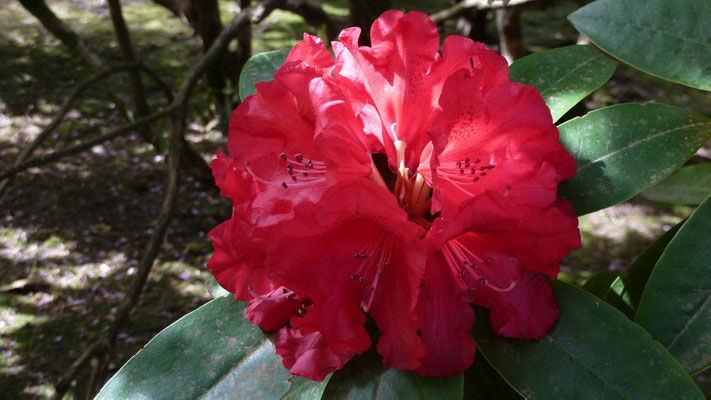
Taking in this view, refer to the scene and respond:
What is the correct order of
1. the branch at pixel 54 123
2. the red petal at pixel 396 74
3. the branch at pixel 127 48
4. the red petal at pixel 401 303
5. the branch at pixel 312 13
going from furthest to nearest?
the branch at pixel 127 48, the branch at pixel 312 13, the branch at pixel 54 123, the red petal at pixel 396 74, the red petal at pixel 401 303

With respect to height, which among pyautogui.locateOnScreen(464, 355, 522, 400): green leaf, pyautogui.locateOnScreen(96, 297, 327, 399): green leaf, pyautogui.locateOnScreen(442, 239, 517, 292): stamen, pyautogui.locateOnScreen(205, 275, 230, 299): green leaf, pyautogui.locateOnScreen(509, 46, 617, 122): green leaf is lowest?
pyautogui.locateOnScreen(464, 355, 522, 400): green leaf

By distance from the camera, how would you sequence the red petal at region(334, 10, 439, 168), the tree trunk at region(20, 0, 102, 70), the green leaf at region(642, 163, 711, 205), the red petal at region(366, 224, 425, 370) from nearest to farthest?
1. the red petal at region(366, 224, 425, 370)
2. the red petal at region(334, 10, 439, 168)
3. the green leaf at region(642, 163, 711, 205)
4. the tree trunk at region(20, 0, 102, 70)

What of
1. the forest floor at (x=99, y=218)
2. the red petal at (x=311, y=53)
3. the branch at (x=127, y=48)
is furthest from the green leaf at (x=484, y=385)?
the branch at (x=127, y=48)

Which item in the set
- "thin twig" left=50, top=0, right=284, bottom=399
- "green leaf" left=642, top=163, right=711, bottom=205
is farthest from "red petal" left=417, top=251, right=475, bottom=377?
"thin twig" left=50, top=0, right=284, bottom=399

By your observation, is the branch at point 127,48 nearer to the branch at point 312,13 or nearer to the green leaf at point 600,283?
the branch at point 312,13

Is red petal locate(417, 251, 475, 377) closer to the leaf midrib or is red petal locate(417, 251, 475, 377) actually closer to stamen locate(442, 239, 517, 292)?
stamen locate(442, 239, 517, 292)

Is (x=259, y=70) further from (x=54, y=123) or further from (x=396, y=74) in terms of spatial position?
(x=54, y=123)

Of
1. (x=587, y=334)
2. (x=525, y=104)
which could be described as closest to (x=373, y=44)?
(x=525, y=104)

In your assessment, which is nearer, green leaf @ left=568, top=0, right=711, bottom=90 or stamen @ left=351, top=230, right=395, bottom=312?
stamen @ left=351, top=230, right=395, bottom=312
